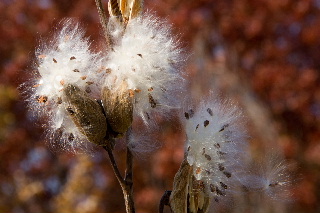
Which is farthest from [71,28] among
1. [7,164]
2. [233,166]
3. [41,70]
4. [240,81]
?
[7,164]

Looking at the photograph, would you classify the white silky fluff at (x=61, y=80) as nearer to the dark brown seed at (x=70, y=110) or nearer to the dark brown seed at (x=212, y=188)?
the dark brown seed at (x=70, y=110)

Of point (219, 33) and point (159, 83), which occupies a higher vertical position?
point (219, 33)

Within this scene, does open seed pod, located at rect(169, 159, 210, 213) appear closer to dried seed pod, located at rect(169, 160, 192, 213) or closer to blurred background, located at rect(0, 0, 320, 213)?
dried seed pod, located at rect(169, 160, 192, 213)

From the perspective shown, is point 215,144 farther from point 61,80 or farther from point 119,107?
point 61,80

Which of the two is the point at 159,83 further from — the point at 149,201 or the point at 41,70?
the point at 149,201

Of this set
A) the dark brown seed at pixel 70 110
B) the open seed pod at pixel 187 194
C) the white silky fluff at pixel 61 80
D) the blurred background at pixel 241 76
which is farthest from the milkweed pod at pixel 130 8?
the blurred background at pixel 241 76

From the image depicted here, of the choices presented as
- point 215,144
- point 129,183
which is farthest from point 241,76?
point 129,183
